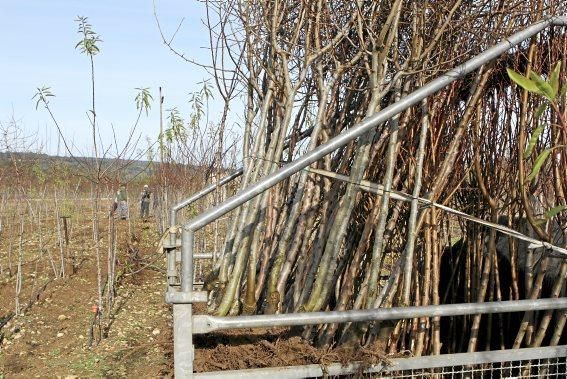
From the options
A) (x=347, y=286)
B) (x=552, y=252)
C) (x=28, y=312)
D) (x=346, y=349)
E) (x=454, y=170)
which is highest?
(x=454, y=170)

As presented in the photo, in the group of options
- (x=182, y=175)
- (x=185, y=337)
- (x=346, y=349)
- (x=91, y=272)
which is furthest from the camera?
(x=182, y=175)

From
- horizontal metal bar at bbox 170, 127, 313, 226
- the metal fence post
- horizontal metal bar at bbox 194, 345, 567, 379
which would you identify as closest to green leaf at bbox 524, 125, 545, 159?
horizontal metal bar at bbox 194, 345, 567, 379

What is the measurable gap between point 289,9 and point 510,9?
1.28 m

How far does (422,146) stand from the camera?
2.60m

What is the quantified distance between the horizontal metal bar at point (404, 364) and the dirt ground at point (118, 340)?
58 millimetres

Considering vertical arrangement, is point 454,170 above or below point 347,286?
above

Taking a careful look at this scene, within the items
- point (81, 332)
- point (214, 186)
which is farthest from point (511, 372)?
point (81, 332)

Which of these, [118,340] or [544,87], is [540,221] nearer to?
[544,87]

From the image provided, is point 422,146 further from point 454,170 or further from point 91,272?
point 91,272

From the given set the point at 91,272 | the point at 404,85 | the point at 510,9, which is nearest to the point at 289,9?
the point at 404,85

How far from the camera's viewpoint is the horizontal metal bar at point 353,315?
186cm

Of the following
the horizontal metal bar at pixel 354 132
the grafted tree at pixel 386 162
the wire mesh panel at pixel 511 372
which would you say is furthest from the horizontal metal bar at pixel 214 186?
the wire mesh panel at pixel 511 372

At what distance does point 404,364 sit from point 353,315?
0.31m

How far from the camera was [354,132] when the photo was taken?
2109 millimetres
